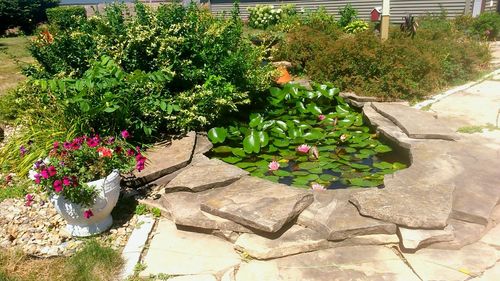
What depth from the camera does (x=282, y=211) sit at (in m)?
2.78

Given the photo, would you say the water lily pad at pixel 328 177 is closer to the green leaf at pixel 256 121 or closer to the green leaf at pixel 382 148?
the green leaf at pixel 382 148

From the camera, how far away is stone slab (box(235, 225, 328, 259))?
262 cm

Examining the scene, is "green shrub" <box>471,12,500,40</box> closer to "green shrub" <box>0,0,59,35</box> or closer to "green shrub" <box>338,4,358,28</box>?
"green shrub" <box>338,4,358,28</box>

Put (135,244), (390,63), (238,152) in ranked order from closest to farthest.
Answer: (135,244)
(238,152)
(390,63)

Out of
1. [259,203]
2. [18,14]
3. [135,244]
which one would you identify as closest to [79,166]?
[135,244]

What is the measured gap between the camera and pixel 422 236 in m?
2.60

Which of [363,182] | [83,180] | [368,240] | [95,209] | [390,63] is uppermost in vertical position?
[83,180]

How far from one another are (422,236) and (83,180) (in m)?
2.30

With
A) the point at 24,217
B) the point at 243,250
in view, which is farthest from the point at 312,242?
the point at 24,217

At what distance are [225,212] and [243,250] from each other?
30 centimetres

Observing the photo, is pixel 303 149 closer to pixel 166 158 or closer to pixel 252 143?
pixel 252 143

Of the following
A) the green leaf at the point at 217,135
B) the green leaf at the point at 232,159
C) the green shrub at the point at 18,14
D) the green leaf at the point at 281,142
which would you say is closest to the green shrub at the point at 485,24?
the green leaf at the point at 281,142

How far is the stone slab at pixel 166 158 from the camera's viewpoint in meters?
3.57

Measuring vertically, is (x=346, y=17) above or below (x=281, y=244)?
above
